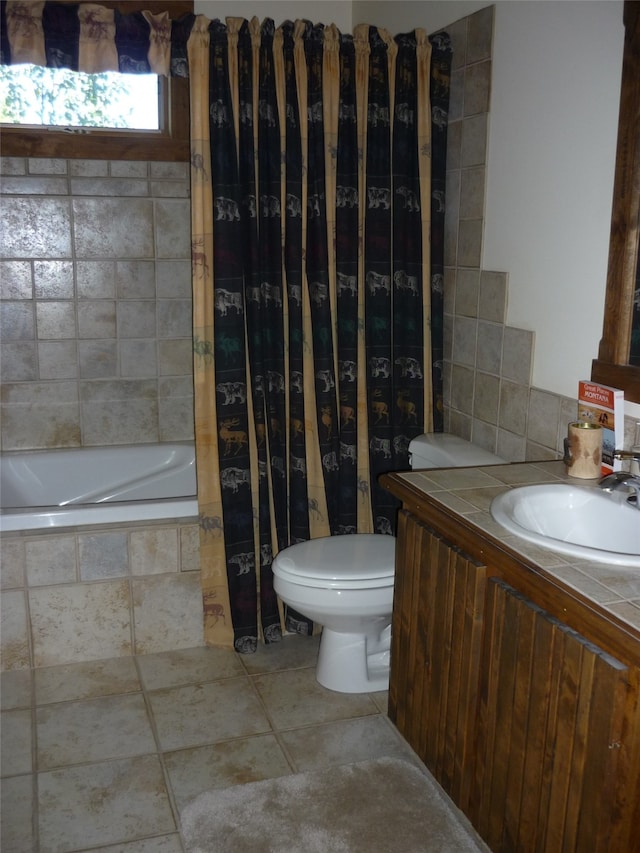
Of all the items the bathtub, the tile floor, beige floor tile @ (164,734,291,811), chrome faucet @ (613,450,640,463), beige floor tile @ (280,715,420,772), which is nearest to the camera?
chrome faucet @ (613,450,640,463)

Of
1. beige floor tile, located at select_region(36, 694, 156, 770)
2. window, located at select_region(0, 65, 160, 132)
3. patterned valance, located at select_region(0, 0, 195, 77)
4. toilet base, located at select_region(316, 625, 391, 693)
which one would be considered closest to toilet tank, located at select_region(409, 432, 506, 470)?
toilet base, located at select_region(316, 625, 391, 693)

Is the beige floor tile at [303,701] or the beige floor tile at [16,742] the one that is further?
the beige floor tile at [303,701]

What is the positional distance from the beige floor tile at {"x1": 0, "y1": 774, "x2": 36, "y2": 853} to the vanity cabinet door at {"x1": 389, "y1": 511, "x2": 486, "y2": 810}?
96cm


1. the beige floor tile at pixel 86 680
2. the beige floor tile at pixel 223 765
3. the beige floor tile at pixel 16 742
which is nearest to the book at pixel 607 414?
the beige floor tile at pixel 223 765

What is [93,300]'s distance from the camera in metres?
3.25

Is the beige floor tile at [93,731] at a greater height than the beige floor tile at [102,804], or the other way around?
the beige floor tile at [93,731]

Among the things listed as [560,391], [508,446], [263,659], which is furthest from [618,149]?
[263,659]

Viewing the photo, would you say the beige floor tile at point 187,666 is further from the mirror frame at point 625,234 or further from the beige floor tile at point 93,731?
the mirror frame at point 625,234

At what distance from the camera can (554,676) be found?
56.3 inches

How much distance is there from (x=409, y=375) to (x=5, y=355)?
158 cm

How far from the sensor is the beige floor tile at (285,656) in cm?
273

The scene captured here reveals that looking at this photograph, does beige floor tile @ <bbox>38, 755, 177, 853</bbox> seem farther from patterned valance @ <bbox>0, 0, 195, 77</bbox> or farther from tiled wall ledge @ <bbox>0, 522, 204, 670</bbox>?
patterned valance @ <bbox>0, 0, 195, 77</bbox>

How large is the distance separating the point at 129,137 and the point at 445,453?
69.6 inches

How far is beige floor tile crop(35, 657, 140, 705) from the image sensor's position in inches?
100
